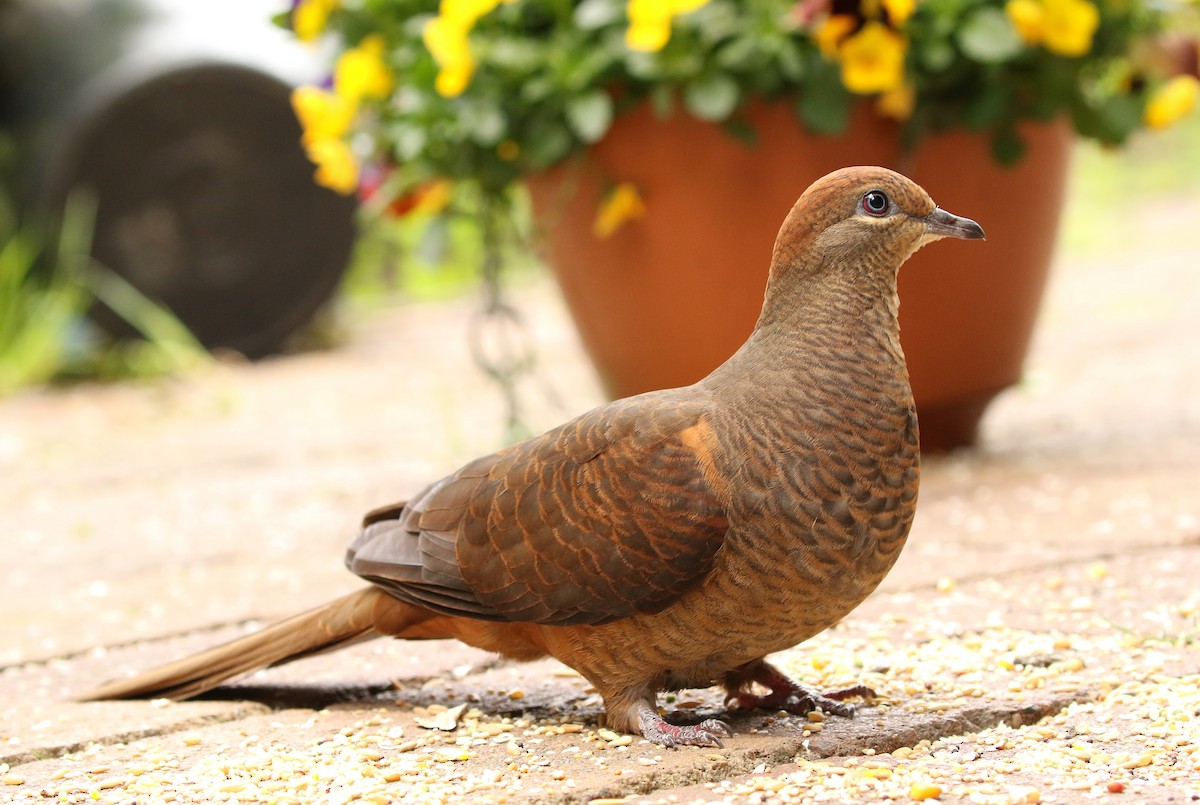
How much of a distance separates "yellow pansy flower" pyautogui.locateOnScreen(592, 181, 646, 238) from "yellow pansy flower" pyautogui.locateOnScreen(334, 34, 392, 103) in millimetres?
755

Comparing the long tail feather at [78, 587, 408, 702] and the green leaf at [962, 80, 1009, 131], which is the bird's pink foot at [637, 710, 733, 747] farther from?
the green leaf at [962, 80, 1009, 131]

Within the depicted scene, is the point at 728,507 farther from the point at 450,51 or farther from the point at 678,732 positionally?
the point at 450,51

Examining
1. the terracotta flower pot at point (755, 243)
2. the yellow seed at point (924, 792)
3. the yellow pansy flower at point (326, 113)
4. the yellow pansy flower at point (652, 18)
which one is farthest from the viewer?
the yellow pansy flower at point (326, 113)

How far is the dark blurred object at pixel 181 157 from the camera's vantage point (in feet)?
21.4

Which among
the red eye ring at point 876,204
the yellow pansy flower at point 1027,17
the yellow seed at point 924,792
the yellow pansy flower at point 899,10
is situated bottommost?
the yellow seed at point 924,792

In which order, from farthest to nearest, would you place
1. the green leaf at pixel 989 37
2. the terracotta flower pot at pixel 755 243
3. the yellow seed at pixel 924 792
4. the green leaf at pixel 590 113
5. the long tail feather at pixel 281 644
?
1. the terracotta flower pot at pixel 755 243
2. the green leaf at pixel 590 113
3. the green leaf at pixel 989 37
4. the long tail feather at pixel 281 644
5. the yellow seed at pixel 924 792

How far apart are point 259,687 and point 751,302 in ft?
5.26

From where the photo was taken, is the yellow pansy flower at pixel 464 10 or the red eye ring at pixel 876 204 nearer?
the red eye ring at pixel 876 204

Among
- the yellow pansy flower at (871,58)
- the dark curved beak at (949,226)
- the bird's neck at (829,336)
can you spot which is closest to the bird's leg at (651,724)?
the bird's neck at (829,336)

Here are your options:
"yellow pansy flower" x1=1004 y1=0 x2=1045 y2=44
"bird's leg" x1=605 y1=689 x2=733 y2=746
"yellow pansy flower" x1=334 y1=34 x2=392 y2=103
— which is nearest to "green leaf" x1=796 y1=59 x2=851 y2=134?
"yellow pansy flower" x1=1004 y1=0 x2=1045 y2=44

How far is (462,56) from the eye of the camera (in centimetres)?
354

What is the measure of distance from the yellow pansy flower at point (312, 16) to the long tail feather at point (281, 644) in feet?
6.91

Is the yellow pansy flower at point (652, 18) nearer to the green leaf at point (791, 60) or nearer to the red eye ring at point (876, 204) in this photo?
the green leaf at point (791, 60)

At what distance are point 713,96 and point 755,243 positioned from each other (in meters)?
0.41
